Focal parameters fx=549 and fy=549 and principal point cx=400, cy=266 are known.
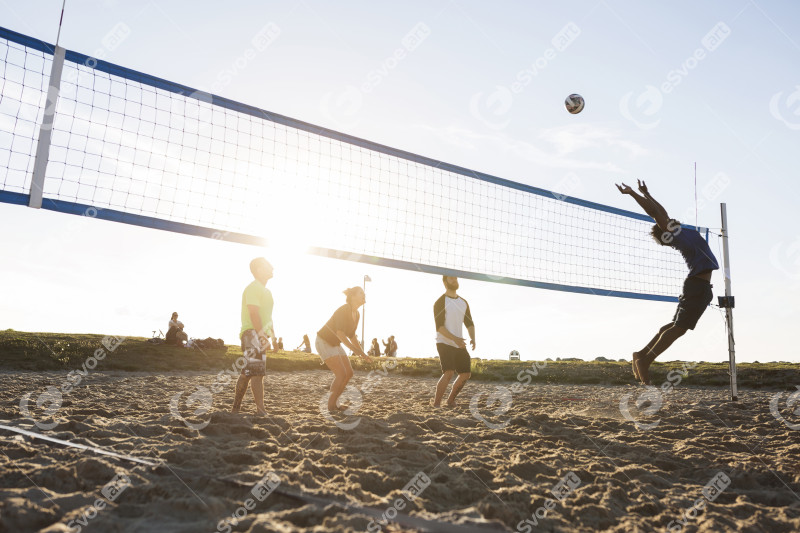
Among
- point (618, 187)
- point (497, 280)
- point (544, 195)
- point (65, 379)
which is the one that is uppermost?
point (544, 195)

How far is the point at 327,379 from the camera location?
9.72 metres

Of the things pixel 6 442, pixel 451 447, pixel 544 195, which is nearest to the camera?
pixel 6 442

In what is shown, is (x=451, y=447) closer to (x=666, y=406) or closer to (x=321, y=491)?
(x=321, y=491)

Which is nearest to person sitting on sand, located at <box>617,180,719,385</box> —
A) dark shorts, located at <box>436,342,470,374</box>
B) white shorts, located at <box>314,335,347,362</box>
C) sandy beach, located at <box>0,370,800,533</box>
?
sandy beach, located at <box>0,370,800,533</box>

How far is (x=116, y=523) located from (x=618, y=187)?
14.8 ft

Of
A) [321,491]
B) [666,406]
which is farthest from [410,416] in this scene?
[666,406]

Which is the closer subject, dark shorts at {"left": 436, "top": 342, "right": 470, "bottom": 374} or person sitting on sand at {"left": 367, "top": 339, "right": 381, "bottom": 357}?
dark shorts at {"left": 436, "top": 342, "right": 470, "bottom": 374}

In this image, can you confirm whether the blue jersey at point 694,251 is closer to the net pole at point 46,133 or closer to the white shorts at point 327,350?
the white shorts at point 327,350

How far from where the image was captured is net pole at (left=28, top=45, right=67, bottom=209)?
4.17 m

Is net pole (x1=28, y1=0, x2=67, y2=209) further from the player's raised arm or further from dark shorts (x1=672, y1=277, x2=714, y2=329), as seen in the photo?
dark shorts (x1=672, y1=277, x2=714, y2=329)

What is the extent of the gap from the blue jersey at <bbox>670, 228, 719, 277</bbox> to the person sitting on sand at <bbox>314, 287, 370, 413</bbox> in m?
2.88

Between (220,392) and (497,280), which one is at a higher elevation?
(497,280)

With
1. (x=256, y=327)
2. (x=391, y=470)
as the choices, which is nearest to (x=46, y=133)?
(x=256, y=327)

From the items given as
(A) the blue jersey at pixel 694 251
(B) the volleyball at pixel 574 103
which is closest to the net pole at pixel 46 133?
(A) the blue jersey at pixel 694 251
